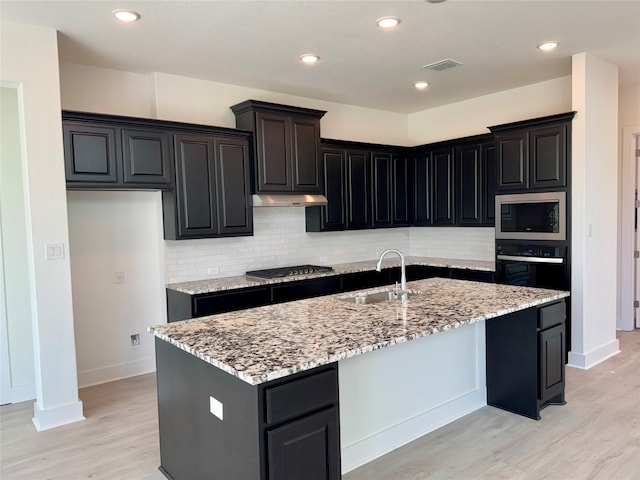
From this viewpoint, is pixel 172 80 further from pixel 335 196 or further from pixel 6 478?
pixel 6 478

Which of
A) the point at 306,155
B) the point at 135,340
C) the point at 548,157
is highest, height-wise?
the point at 306,155

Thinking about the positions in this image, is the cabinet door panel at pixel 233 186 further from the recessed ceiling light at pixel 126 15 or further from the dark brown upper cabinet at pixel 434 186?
the dark brown upper cabinet at pixel 434 186

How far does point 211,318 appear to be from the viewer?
2.75 metres

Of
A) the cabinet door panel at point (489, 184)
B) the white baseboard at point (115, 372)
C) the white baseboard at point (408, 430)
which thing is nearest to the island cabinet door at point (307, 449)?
the white baseboard at point (408, 430)

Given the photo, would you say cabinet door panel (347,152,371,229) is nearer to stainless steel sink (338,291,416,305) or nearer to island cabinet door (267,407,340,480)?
stainless steel sink (338,291,416,305)

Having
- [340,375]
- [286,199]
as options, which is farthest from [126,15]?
[340,375]

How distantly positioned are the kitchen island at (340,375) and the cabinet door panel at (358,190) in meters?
1.93

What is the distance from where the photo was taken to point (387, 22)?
130 inches

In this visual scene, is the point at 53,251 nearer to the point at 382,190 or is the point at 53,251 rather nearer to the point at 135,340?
the point at 135,340

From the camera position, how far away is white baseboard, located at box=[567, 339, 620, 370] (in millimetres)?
4357

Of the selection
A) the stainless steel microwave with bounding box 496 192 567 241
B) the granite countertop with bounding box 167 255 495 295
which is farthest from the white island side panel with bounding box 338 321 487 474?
the granite countertop with bounding box 167 255 495 295

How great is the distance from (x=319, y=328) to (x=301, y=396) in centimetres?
Answer: 53

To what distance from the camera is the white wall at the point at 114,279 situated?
4227 mm

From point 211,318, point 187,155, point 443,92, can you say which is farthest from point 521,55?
point 211,318
